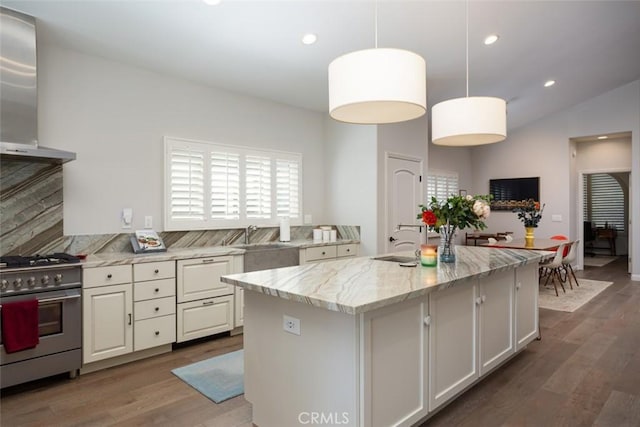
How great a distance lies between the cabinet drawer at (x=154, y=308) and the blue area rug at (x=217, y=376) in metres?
0.54

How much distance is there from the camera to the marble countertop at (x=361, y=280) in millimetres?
1752

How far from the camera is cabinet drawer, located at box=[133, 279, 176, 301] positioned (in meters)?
3.25

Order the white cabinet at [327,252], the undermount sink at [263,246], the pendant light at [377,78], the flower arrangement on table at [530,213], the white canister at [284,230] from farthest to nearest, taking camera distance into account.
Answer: the flower arrangement on table at [530,213] < the white canister at [284,230] < the white cabinet at [327,252] < the undermount sink at [263,246] < the pendant light at [377,78]

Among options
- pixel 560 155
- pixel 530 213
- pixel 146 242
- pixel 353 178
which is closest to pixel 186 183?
pixel 146 242

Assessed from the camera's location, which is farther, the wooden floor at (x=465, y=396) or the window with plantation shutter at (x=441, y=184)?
the window with plantation shutter at (x=441, y=184)

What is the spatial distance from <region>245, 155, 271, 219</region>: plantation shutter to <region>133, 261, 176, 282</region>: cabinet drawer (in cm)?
143

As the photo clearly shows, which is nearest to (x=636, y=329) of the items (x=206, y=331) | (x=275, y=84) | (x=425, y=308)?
(x=425, y=308)

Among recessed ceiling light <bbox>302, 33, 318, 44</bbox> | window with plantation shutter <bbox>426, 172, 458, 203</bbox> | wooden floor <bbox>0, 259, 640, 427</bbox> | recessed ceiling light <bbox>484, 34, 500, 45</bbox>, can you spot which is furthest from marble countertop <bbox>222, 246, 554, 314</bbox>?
window with plantation shutter <bbox>426, 172, 458, 203</bbox>

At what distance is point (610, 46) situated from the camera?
5012mm

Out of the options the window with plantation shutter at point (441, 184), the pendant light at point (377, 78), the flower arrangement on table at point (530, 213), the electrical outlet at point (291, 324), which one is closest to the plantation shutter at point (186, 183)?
the electrical outlet at point (291, 324)

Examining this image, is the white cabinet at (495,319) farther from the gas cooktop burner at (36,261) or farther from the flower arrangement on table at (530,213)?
the flower arrangement on table at (530,213)

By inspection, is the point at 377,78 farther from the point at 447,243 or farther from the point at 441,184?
the point at 441,184

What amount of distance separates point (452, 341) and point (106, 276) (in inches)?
105

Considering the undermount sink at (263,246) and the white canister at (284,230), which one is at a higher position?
the white canister at (284,230)
